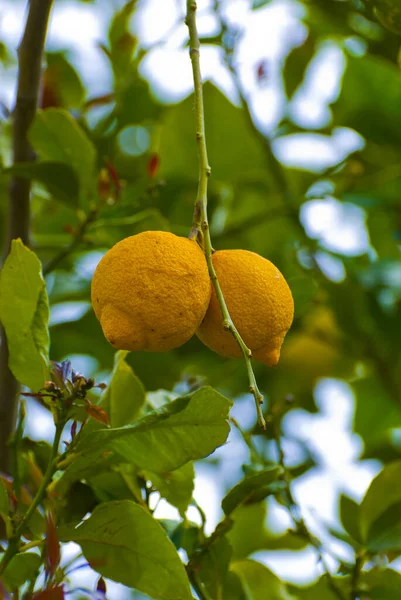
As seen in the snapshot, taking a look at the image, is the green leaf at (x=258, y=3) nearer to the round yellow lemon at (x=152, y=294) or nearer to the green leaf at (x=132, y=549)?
the round yellow lemon at (x=152, y=294)

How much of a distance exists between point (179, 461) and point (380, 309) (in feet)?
3.10

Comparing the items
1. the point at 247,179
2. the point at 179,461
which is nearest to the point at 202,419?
the point at 179,461

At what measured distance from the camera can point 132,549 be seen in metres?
0.75

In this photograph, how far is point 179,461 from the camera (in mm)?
750

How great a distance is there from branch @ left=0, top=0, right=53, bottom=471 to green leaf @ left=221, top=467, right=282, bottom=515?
381 millimetres

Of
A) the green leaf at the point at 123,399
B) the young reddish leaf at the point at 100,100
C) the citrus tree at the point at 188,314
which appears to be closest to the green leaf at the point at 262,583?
the citrus tree at the point at 188,314

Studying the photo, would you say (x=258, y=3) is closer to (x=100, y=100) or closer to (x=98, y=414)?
(x=100, y=100)

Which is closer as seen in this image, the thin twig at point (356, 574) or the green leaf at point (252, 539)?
the thin twig at point (356, 574)

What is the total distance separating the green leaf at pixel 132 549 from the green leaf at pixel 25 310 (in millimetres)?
159

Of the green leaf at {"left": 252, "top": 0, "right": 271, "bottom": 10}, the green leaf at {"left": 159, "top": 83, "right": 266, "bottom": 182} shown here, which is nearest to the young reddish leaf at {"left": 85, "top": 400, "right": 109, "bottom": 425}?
the green leaf at {"left": 159, "top": 83, "right": 266, "bottom": 182}

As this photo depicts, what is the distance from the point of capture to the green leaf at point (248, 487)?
32.5 inches

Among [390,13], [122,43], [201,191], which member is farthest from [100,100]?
[201,191]

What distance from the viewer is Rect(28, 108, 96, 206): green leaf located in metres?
1.13

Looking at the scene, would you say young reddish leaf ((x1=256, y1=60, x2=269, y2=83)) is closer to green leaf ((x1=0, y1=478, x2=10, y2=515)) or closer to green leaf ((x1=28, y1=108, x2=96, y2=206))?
green leaf ((x1=28, y1=108, x2=96, y2=206))
